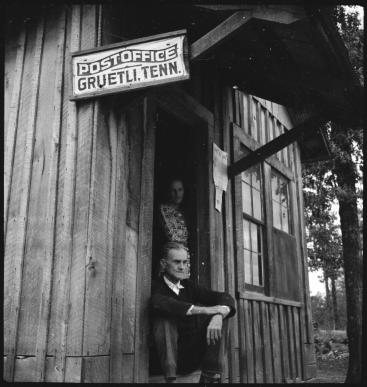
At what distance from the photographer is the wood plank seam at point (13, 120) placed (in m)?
3.92

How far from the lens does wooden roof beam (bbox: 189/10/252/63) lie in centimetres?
351

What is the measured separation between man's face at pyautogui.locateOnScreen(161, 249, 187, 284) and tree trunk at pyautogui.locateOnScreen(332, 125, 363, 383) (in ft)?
22.5

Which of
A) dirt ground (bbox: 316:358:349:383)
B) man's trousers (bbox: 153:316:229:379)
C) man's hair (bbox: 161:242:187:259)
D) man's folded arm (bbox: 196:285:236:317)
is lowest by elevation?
dirt ground (bbox: 316:358:349:383)

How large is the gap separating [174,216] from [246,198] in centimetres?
155

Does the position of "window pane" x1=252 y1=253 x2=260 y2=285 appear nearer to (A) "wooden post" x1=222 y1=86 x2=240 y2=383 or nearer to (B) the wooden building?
(B) the wooden building

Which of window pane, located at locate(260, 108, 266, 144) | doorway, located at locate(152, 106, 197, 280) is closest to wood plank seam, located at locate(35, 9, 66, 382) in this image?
doorway, located at locate(152, 106, 197, 280)

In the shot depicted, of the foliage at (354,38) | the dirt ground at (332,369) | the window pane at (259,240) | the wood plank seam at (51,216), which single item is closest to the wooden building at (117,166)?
the wood plank seam at (51,216)

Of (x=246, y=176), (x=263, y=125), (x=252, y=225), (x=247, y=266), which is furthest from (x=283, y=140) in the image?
(x=263, y=125)

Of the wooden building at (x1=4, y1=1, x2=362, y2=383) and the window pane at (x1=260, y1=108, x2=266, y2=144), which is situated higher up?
the window pane at (x1=260, y1=108, x2=266, y2=144)

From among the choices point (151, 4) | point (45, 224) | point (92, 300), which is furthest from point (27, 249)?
point (151, 4)

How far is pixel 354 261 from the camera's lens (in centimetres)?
1030

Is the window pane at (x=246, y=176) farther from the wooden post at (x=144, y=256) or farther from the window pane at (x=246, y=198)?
the wooden post at (x=144, y=256)

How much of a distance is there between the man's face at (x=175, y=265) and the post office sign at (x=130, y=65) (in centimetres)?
151

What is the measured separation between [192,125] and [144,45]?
187cm
